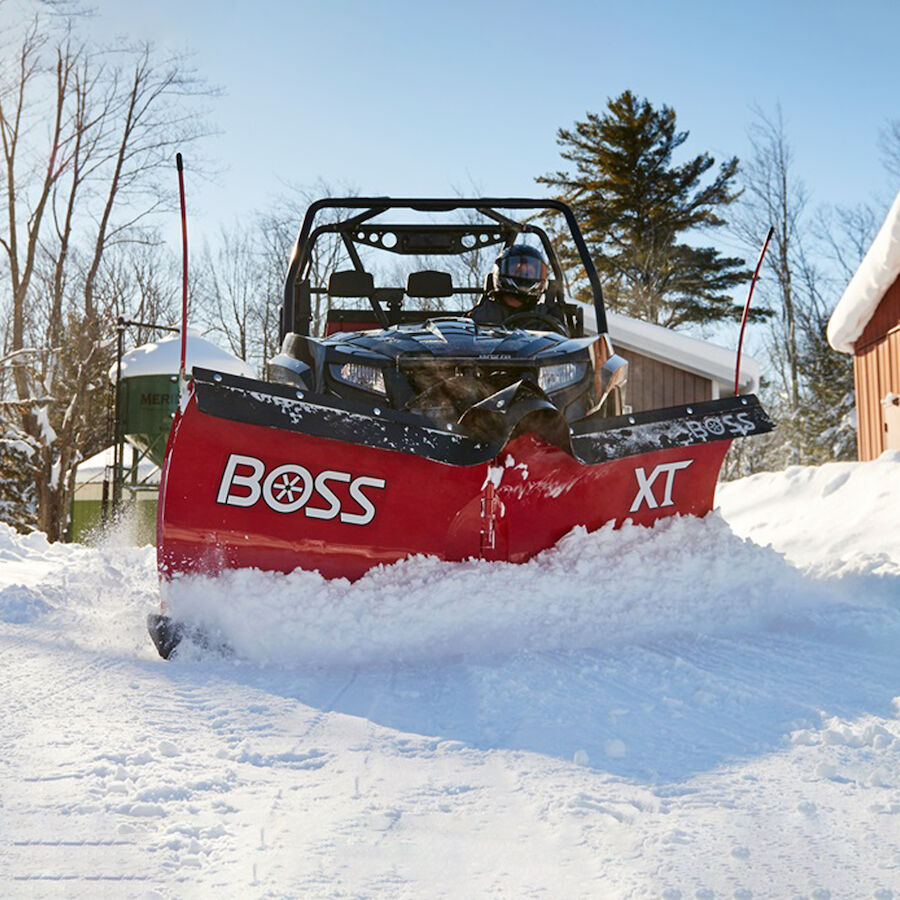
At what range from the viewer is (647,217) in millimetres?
Answer: 26812

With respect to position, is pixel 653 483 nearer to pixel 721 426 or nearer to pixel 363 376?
pixel 721 426

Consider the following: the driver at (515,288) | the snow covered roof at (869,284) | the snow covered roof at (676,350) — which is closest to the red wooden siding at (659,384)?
the snow covered roof at (676,350)

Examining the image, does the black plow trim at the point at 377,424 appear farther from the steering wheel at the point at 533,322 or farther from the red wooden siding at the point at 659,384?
the red wooden siding at the point at 659,384

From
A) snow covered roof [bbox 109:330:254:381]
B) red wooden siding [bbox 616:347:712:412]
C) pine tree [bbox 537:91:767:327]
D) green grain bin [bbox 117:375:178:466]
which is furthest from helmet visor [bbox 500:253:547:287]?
pine tree [bbox 537:91:767:327]

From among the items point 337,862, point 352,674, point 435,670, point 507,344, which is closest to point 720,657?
point 435,670

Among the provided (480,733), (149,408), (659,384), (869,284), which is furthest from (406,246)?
(149,408)

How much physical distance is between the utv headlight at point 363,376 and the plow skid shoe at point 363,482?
528 millimetres

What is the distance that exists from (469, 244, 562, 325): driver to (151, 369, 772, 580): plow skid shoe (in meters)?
1.54

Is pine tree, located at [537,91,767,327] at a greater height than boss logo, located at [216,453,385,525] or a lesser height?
greater

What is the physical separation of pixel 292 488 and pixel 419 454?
0.52 m

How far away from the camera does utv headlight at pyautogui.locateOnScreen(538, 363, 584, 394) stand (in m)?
3.96

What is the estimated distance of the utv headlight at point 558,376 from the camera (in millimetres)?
3963

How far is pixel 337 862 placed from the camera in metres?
1.68

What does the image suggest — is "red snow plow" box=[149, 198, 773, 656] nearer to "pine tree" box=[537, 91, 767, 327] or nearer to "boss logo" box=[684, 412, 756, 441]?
"boss logo" box=[684, 412, 756, 441]
